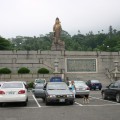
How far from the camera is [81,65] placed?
56188mm

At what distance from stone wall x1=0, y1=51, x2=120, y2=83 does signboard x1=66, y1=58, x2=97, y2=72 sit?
519 millimetres

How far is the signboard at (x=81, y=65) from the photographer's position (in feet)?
183

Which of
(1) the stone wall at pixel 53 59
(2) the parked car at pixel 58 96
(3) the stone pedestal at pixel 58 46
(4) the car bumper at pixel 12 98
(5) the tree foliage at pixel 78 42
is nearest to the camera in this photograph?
(4) the car bumper at pixel 12 98

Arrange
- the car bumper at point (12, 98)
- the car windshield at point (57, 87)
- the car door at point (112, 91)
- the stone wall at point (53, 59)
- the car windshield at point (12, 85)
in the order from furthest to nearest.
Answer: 1. the stone wall at point (53, 59)
2. the car door at point (112, 91)
3. the car windshield at point (57, 87)
4. the car windshield at point (12, 85)
5. the car bumper at point (12, 98)

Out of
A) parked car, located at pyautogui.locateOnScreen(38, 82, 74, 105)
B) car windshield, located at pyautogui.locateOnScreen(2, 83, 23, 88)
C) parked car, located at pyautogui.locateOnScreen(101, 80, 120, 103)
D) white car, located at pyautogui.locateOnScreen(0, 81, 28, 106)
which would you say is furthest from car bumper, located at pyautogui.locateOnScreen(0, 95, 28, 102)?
parked car, located at pyautogui.locateOnScreen(101, 80, 120, 103)

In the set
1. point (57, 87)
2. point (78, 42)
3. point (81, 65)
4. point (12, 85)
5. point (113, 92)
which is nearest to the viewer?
point (12, 85)

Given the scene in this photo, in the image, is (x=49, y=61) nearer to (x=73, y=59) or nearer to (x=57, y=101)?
(x=73, y=59)

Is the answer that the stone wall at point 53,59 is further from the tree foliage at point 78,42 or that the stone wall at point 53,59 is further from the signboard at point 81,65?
the tree foliage at point 78,42

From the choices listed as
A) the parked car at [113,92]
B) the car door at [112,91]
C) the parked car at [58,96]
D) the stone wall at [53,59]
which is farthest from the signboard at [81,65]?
the parked car at [58,96]

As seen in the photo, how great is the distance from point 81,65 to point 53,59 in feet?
16.2

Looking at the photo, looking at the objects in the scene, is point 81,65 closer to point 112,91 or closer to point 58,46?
point 58,46

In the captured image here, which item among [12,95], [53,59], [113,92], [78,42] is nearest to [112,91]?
[113,92]

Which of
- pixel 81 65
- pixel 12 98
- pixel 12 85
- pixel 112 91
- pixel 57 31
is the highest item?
pixel 57 31

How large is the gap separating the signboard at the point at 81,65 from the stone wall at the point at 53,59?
52cm
